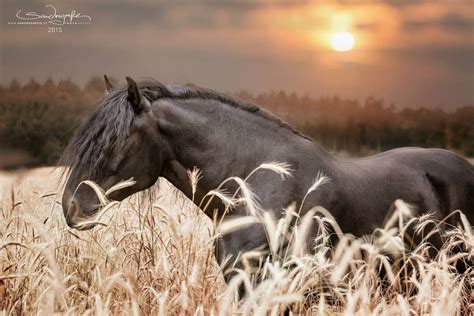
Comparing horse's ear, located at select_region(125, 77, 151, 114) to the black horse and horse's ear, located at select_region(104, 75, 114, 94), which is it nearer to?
the black horse

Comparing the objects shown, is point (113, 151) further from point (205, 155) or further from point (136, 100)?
point (205, 155)

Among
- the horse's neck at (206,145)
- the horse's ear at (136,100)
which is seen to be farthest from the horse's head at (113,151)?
the horse's neck at (206,145)

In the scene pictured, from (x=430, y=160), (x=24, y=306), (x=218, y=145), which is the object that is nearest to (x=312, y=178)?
(x=218, y=145)

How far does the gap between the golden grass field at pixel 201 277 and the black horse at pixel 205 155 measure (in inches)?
6.7

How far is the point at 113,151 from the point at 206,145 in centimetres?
60

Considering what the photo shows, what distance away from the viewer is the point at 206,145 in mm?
4625

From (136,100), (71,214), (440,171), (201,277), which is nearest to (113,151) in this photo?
(136,100)

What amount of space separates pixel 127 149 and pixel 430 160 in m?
2.50

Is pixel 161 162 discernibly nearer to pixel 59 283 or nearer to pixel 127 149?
pixel 127 149

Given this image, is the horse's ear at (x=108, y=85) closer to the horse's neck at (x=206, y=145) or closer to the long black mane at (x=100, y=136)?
the long black mane at (x=100, y=136)

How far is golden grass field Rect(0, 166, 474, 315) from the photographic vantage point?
119 inches

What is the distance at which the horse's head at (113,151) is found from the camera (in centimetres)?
439

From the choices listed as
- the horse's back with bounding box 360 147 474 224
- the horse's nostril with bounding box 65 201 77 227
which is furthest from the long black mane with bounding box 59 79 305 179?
the horse's back with bounding box 360 147 474 224

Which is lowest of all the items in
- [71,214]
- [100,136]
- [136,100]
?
[71,214]
